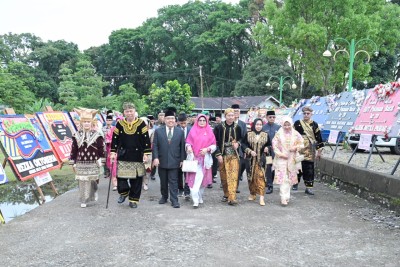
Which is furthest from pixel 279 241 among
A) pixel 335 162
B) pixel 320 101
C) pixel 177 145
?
pixel 320 101

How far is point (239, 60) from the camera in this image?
51.6 metres

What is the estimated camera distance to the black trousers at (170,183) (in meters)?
6.66

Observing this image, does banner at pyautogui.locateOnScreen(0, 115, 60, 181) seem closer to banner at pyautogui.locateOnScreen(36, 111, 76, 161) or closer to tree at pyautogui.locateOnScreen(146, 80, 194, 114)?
banner at pyautogui.locateOnScreen(36, 111, 76, 161)

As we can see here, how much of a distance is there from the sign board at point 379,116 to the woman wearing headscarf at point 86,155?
16.8ft

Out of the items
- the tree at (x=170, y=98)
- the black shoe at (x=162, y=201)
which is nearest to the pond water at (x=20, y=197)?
the black shoe at (x=162, y=201)

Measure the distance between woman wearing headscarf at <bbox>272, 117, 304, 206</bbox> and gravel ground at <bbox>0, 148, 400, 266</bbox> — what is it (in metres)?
0.44

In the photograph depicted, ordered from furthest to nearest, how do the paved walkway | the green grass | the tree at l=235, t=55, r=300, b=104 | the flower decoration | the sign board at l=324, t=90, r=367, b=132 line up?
1. the tree at l=235, t=55, r=300, b=104
2. the sign board at l=324, t=90, r=367, b=132
3. the green grass
4. the flower decoration
5. the paved walkway

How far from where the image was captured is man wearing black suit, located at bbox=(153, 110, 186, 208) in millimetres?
6766

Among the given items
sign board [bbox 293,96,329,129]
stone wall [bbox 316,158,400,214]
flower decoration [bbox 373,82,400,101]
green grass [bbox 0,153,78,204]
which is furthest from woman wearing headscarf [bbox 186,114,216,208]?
sign board [bbox 293,96,329,129]

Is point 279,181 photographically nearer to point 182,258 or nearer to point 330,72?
point 182,258

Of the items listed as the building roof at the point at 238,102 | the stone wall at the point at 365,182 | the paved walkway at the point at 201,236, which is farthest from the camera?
the building roof at the point at 238,102

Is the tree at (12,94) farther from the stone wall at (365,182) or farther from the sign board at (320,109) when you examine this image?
the stone wall at (365,182)

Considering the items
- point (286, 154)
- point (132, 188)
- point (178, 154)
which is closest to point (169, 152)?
point (178, 154)

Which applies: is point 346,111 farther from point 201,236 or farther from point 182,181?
point 201,236
